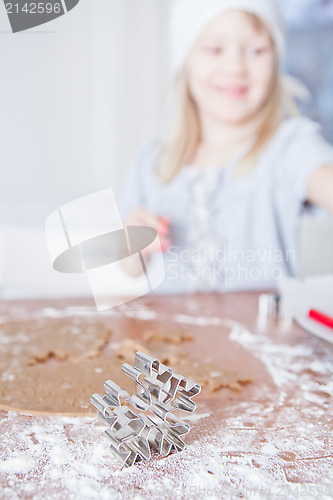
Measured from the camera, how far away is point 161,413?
0.31 m

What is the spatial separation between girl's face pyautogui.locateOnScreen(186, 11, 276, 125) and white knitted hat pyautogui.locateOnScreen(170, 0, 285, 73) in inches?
1.1

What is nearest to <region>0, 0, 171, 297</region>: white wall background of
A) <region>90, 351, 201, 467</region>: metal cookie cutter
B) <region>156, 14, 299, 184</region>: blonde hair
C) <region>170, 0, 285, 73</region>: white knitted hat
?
<region>156, 14, 299, 184</region>: blonde hair

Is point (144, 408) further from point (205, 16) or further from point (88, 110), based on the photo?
point (88, 110)

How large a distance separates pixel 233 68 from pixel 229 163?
23cm

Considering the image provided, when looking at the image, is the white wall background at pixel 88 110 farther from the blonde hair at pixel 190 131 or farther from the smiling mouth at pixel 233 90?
the smiling mouth at pixel 233 90

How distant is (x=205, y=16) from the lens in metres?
1.09

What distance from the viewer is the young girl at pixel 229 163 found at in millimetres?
1131

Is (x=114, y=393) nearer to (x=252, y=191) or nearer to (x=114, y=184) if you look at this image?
(x=252, y=191)

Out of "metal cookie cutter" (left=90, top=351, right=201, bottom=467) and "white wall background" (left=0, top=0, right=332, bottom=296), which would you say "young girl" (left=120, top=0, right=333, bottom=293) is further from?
"metal cookie cutter" (left=90, top=351, right=201, bottom=467)

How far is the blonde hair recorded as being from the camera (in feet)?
4.06

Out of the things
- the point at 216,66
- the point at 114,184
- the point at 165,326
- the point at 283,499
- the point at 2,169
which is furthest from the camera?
the point at 114,184

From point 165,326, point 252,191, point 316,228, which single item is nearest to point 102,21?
point 252,191

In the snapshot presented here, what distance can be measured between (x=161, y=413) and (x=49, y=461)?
0.25 feet

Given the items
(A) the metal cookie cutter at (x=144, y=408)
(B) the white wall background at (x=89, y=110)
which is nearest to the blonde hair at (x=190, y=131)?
(B) the white wall background at (x=89, y=110)
